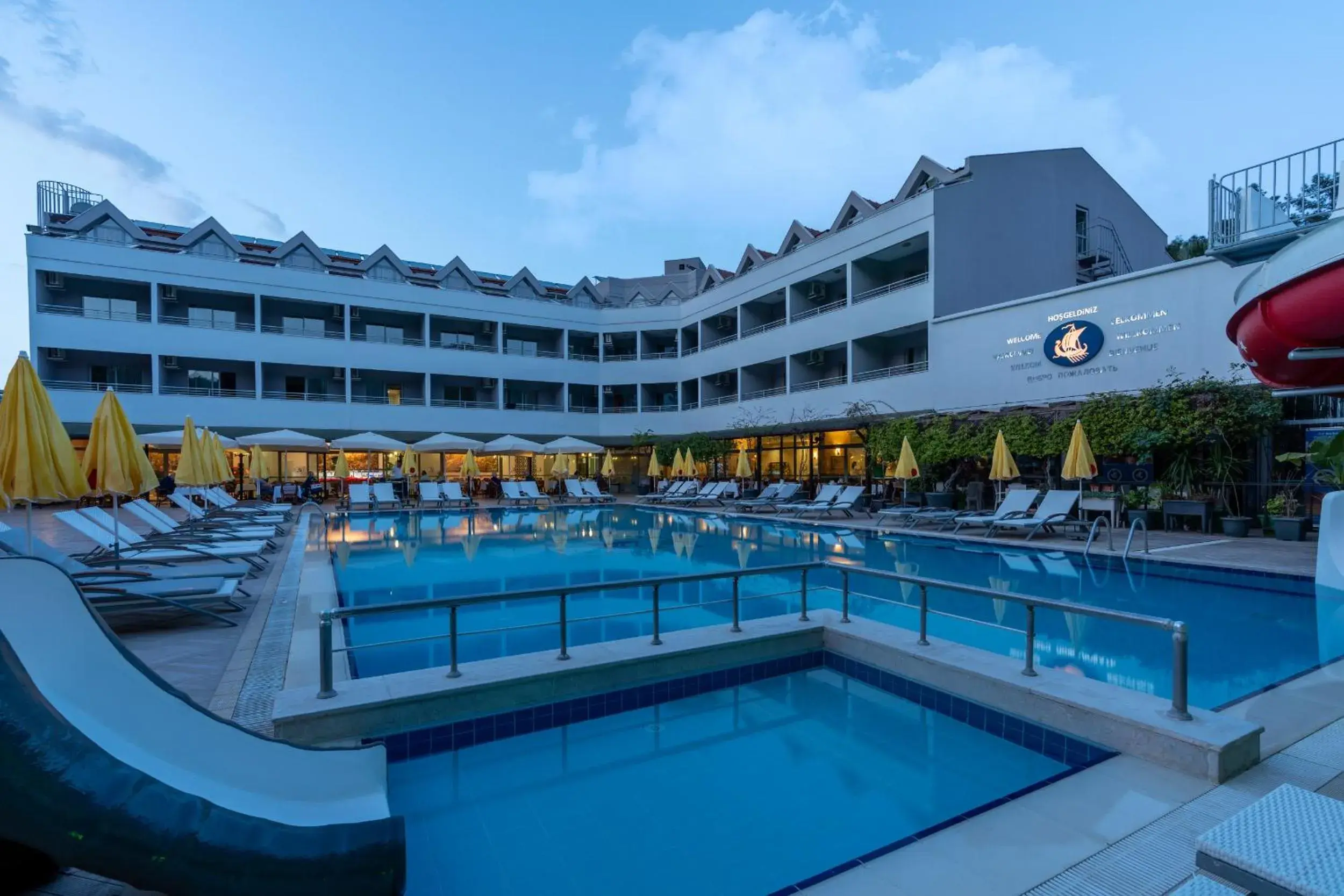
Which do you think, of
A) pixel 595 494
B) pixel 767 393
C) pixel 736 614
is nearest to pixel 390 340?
pixel 595 494

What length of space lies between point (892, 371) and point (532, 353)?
56.8ft

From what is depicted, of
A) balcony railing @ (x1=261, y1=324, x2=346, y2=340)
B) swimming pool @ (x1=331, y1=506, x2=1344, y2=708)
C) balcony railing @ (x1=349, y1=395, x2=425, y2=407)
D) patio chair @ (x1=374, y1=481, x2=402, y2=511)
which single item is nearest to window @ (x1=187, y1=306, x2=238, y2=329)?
balcony railing @ (x1=261, y1=324, x2=346, y2=340)

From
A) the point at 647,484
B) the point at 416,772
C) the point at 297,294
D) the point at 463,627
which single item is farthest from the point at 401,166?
the point at 416,772

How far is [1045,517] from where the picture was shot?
12141mm

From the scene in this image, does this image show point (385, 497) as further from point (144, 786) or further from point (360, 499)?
point (144, 786)

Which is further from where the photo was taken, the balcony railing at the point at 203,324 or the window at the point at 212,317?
the window at the point at 212,317

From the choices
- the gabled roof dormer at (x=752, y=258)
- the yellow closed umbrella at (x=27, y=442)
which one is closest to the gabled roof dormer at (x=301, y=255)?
the gabled roof dormer at (x=752, y=258)

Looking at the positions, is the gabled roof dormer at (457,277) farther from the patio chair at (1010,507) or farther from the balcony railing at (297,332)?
the patio chair at (1010,507)

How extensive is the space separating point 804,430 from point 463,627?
58.4 feet

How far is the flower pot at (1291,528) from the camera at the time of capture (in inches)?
432

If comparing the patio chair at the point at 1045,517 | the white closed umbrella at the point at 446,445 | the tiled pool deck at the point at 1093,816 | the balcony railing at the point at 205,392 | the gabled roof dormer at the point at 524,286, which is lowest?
the tiled pool deck at the point at 1093,816

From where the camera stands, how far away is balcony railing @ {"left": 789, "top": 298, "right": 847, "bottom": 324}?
21734 millimetres

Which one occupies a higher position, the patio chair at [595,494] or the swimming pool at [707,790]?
the patio chair at [595,494]

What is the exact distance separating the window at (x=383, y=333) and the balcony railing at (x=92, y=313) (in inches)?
288
